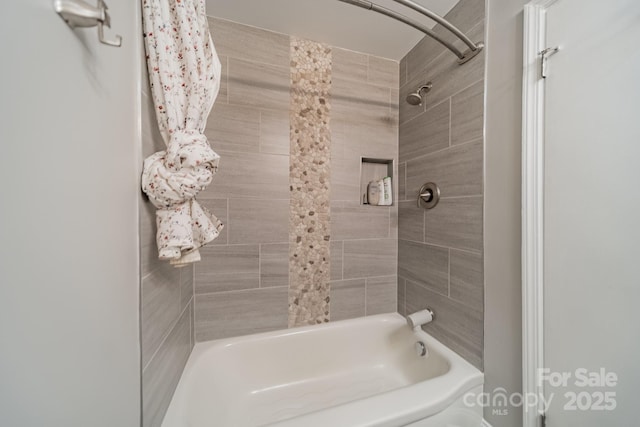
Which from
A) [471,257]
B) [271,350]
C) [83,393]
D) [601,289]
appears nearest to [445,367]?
[471,257]

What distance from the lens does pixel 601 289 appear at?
2.11 feet

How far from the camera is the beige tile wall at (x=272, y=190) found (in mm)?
1199

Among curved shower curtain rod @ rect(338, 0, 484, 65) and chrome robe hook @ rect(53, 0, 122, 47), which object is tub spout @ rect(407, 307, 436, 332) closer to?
curved shower curtain rod @ rect(338, 0, 484, 65)

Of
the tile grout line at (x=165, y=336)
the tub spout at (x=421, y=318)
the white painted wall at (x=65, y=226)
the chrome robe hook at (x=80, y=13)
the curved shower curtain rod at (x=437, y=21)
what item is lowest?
the tub spout at (x=421, y=318)

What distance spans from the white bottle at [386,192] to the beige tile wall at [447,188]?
0.34 ft

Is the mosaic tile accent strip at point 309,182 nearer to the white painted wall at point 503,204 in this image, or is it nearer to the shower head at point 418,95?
the shower head at point 418,95

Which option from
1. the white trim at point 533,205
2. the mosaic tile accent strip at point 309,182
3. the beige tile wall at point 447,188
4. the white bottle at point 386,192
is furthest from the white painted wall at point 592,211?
the mosaic tile accent strip at point 309,182

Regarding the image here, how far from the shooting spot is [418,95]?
113cm

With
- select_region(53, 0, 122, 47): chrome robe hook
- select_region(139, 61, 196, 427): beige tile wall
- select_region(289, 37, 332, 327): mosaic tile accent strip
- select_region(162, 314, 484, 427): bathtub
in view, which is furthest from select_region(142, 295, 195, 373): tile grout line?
select_region(53, 0, 122, 47): chrome robe hook

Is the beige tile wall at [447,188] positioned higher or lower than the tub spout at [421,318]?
higher

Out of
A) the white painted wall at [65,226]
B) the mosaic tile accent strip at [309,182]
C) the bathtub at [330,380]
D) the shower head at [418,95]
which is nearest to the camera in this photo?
the white painted wall at [65,226]

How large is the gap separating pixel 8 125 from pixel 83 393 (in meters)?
0.48

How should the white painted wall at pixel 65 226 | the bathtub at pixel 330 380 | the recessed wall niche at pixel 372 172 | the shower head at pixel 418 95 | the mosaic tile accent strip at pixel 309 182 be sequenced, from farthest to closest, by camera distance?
the recessed wall niche at pixel 372 172, the mosaic tile accent strip at pixel 309 182, the shower head at pixel 418 95, the bathtub at pixel 330 380, the white painted wall at pixel 65 226

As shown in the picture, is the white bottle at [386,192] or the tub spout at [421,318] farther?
the white bottle at [386,192]
